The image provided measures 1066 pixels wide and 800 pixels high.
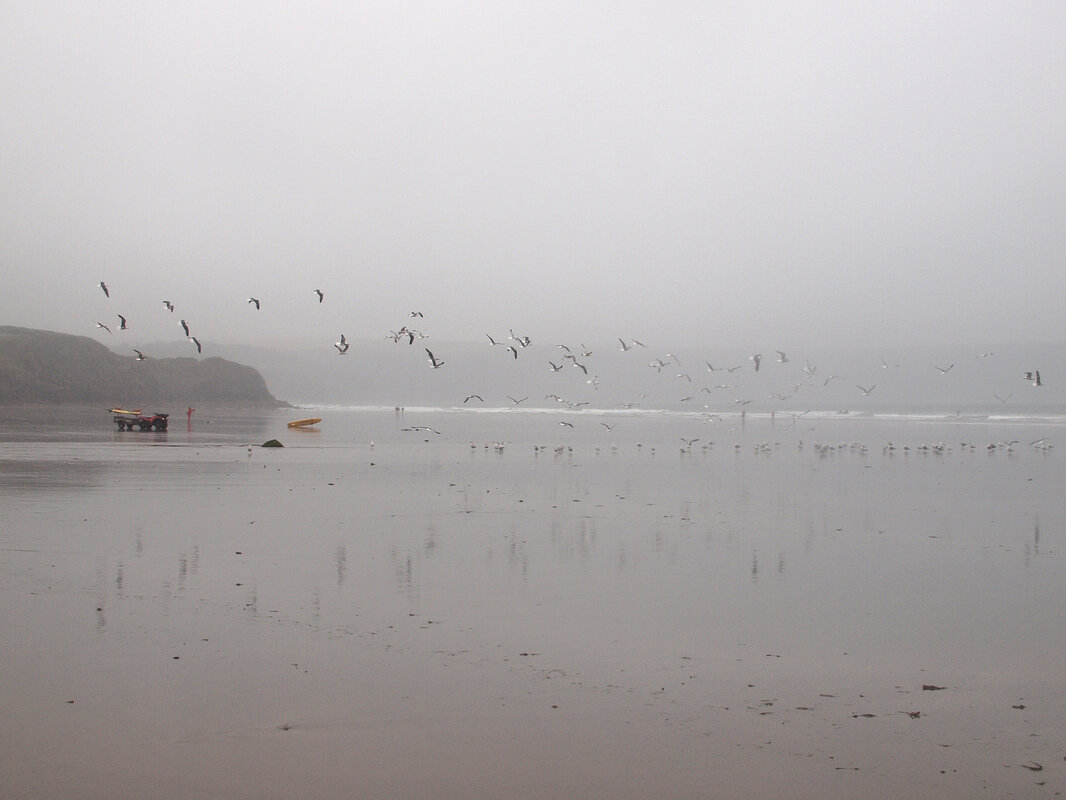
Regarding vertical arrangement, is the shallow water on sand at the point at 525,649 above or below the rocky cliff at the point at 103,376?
below

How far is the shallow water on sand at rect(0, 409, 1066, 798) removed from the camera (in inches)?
220

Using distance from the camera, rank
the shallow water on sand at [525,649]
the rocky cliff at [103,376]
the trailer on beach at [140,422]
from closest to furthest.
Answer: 1. the shallow water on sand at [525,649]
2. the trailer on beach at [140,422]
3. the rocky cliff at [103,376]

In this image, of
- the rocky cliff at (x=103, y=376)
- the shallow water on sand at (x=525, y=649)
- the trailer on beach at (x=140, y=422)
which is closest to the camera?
the shallow water on sand at (x=525, y=649)

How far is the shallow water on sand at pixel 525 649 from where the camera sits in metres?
5.58

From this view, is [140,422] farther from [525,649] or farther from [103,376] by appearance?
[103,376]

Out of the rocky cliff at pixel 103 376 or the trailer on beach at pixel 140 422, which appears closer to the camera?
the trailer on beach at pixel 140 422

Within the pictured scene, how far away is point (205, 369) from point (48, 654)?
133 m

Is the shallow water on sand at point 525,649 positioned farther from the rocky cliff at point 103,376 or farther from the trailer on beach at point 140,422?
the rocky cliff at point 103,376

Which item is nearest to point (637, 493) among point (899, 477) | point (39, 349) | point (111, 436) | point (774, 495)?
point (774, 495)

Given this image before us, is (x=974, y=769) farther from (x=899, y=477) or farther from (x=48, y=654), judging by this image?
(x=899, y=477)

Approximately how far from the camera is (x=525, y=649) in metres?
8.02

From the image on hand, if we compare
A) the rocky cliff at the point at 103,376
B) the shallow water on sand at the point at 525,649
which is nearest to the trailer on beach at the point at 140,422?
the shallow water on sand at the point at 525,649

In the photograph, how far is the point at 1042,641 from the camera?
8.45 meters

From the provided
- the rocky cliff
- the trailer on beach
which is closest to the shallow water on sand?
the trailer on beach
